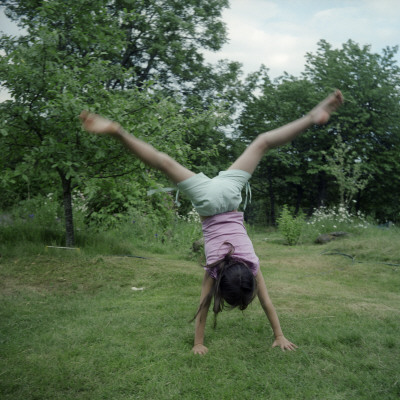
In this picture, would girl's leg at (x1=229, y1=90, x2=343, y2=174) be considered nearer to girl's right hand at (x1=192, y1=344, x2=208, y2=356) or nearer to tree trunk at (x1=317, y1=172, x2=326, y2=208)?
girl's right hand at (x1=192, y1=344, x2=208, y2=356)

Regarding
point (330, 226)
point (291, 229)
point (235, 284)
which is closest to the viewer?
point (235, 284)

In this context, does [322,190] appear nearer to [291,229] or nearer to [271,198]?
[271,198]

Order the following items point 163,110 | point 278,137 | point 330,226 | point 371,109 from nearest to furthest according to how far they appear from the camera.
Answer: point 278,137 < point 163,110 < point 330,226 < point 371,109

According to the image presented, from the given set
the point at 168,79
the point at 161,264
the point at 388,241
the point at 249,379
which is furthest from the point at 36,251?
the point at 168,79

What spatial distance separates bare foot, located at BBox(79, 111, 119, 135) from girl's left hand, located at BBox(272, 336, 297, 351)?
2027 millimetres

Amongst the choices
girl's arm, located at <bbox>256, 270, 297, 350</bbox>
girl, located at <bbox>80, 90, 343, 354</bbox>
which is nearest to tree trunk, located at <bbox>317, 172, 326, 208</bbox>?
girl, located at <bbox>80, 90, 343, 354</bbox>

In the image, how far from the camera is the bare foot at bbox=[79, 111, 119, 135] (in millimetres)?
2924

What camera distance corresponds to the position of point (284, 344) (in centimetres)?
299

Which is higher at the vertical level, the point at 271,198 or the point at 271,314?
the point at 271,314

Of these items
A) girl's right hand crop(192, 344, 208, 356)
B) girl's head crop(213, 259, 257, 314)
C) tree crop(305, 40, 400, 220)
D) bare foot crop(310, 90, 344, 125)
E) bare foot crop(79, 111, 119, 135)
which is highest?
tree crop(305, 40, 400, 220)

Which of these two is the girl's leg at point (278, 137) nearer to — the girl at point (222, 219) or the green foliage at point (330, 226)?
the girl at point (222, 219)

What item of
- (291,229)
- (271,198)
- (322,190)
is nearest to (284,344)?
(291,229)

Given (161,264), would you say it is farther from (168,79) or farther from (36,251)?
(168,79)

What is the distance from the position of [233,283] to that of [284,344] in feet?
2.36
